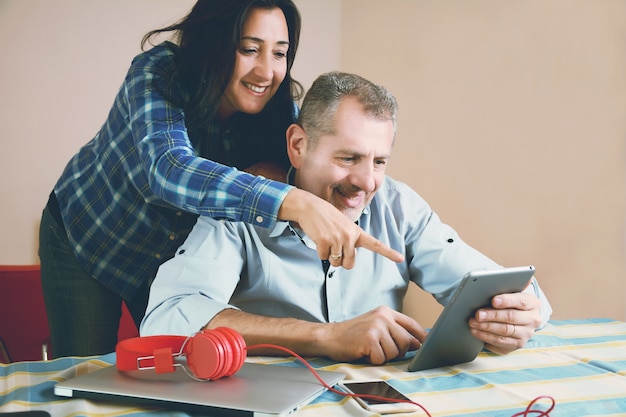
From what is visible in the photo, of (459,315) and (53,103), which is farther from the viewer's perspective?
(53,103)

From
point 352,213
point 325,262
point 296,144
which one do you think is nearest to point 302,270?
point 325,262

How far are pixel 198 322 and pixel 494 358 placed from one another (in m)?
0.53

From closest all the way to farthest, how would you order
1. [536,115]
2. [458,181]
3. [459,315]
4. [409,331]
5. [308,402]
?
1. [308,402]
2. [459,315]
3. [409,331]
4. [536,115]
5. [458,181]

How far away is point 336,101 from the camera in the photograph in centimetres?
151

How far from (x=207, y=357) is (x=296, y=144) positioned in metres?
0.75

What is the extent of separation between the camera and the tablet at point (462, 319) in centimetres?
107

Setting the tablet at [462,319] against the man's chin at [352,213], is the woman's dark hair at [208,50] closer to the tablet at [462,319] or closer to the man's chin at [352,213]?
the man's chin at [352,213]

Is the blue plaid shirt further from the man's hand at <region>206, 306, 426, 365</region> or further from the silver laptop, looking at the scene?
the silver laptop

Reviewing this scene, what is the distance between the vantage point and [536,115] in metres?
2.33

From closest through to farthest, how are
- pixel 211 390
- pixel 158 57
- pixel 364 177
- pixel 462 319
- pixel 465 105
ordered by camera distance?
1. pixel 211 390
2. pixel 462 319
3. pixel 364 177
4. pixel 158 57
5. pixel 465 105

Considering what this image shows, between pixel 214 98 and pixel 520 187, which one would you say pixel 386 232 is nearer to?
pixel 214 98

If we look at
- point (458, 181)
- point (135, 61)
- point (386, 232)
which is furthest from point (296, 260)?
point (458, 181)

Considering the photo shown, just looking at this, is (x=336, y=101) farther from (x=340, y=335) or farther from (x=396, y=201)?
(x=340, y=335)

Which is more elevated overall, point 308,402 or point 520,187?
point 520,187
